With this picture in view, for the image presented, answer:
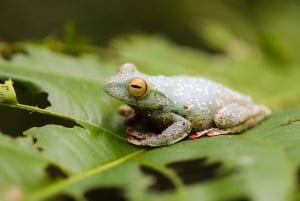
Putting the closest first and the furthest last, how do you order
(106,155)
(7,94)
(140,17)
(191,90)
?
1. (106,155)
2. (7,94)
3. (191,90)
4. (140,17)

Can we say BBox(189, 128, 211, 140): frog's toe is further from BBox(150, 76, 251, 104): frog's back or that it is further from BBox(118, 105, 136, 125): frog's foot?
BBox(118, 105, 136, 125): frog's foot

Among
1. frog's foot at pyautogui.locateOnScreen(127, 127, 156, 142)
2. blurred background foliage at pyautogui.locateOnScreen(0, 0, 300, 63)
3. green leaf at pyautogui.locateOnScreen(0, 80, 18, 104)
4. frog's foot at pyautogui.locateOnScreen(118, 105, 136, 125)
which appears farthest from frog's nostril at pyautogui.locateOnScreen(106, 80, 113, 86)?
blurred background foliage at pyautogui.locateOnScreen(0, 0, 300, 63)

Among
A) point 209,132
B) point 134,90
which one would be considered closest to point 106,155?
point 134,90

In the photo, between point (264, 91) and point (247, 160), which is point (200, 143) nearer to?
point (247, 160)

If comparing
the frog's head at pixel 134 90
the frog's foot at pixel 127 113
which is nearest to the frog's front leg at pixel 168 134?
the frog's head at pixel 134 90

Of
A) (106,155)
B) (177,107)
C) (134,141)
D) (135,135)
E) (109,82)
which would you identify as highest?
(109,82)

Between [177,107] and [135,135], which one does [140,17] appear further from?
[135,135]

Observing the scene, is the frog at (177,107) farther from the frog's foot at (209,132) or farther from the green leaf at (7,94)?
the green leaf at (7,94)
